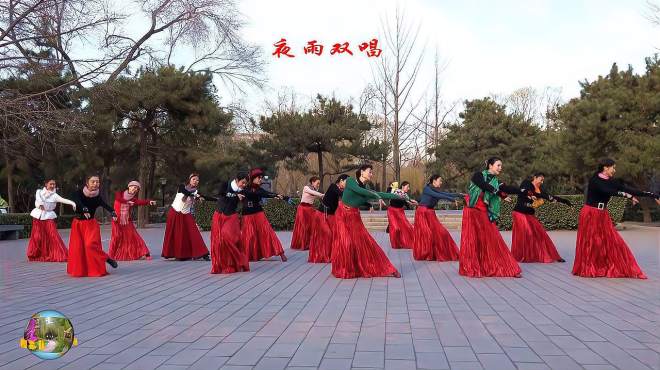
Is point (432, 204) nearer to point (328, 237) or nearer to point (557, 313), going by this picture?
point (328, 237)

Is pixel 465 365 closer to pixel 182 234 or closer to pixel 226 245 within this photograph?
pixel 226 245

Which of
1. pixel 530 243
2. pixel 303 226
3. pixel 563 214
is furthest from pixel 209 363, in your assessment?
pixel 563 214

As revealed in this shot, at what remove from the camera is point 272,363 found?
4250 millimetres

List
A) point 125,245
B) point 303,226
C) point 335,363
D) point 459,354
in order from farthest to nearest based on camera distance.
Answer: point 303,226 < point 125,245 < point 459,354 < point 335,363

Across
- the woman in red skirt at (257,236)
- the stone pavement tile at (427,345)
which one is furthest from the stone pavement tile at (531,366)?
the woman in red skirt at (257,236)

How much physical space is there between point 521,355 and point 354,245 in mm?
4400

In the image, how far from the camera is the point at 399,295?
7234mm

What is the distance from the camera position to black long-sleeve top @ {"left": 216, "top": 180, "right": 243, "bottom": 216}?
31.0ft

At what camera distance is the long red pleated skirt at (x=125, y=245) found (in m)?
12.1

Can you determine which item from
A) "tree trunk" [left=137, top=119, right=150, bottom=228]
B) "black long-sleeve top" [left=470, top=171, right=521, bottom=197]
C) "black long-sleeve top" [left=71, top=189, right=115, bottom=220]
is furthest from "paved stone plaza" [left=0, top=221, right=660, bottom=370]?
"tree trunk" [left=137, top=119, right=150, bottom=228]

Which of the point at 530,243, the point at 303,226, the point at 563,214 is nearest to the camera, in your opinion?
the point at 530,243

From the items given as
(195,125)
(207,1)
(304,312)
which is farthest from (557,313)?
(195,125)

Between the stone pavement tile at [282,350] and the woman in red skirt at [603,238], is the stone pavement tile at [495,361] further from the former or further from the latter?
the woman in red skirt at [603,238]

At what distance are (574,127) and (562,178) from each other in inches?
238
